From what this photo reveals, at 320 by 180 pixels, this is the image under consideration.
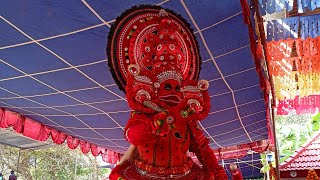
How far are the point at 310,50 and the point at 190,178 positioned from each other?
483 centimetres

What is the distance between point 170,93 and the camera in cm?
205

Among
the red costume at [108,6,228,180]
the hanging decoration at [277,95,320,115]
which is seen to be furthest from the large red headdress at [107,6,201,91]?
the hanging decoration at [277,95,320,115]

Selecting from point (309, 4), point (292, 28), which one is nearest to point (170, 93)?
point (309, 4)

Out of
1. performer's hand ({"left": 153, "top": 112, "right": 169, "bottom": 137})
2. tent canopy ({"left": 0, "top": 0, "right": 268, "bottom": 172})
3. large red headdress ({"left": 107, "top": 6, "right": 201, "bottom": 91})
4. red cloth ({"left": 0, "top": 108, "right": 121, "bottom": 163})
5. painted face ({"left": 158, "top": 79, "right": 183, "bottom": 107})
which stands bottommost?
performer's hand ({"left": 153, "top": 112, "right": 169, "bottom": 137})

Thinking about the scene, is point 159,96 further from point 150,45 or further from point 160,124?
point 150,45

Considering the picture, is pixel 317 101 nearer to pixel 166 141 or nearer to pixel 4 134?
pixel 4 134

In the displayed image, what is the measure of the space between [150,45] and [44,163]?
1376cm

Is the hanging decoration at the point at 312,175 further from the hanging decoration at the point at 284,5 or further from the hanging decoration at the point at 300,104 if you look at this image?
the hanging decoration at the point at 300,104

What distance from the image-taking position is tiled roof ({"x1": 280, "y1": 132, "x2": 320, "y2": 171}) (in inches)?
241

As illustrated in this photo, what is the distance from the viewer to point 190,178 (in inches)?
77.7

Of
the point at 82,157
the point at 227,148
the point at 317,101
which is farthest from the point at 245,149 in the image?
the point at 82,157

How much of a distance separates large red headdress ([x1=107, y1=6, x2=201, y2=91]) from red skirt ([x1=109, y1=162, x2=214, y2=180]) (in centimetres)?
49

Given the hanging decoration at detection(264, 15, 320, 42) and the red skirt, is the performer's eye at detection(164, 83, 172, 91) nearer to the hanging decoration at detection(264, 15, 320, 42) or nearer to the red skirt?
the red skirt

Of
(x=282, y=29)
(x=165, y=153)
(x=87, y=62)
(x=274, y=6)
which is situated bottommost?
(x=165, y=153)
